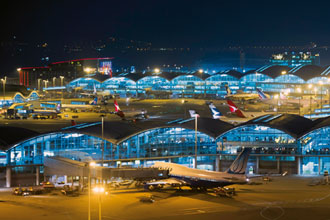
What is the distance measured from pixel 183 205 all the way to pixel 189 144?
1762cm

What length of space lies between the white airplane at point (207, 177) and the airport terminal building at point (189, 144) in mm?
8713

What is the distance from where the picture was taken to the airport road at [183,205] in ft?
109

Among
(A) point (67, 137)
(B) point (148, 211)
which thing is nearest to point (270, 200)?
(B) point (148, 211)

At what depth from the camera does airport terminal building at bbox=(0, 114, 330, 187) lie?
48844 millimetres

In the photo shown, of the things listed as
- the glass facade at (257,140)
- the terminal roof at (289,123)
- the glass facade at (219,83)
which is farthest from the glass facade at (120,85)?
the glass facade at (257,140)

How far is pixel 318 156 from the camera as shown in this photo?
172 feet

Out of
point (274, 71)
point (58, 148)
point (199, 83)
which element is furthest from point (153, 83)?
point (58, 148)

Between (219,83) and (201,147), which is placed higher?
(219,83)

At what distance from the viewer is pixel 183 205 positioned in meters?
36.4

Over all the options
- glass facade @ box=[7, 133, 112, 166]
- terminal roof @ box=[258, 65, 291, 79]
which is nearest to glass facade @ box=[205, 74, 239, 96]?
terminal roof @ box=[258, 65, 291, 79]

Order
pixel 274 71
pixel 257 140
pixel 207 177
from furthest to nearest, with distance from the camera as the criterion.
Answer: pixel 274 71 < pixel 257 140 < pixel 207 177

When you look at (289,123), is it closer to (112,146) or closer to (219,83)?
(112,146)

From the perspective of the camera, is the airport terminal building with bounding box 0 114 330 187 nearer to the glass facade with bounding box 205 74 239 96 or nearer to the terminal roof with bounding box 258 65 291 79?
the terminal roof with bounding box 258 65 291 79

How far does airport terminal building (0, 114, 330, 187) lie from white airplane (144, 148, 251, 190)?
8.71m
